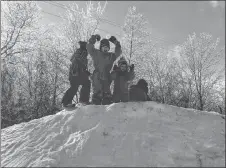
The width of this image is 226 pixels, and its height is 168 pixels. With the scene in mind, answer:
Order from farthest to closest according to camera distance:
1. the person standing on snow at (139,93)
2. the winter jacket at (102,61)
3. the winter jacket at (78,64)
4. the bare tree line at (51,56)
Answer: the bare tree line at (51,56)
the winter jacket at (102,61)
the winter jacket at (78,64)
the person standing on snow at (139,93)

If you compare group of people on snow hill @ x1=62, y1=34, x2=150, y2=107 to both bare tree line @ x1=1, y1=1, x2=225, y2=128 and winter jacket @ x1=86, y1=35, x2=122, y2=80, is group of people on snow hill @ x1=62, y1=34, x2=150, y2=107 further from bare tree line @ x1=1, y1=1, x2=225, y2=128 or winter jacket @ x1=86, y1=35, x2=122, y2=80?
bare tree line @ x1=1, y1=1, x2=225, y2=128

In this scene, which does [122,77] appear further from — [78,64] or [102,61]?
[78,64]

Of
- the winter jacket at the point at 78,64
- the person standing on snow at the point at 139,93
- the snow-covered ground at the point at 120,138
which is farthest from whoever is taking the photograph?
the winter jacket at the point at 78,64

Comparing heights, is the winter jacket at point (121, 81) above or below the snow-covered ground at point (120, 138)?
above

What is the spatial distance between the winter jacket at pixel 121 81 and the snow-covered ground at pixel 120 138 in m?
1.10

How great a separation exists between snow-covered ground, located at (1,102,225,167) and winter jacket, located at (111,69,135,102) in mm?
1096

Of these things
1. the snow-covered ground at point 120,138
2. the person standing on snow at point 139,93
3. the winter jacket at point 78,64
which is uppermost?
the winter jacket at point 78,64

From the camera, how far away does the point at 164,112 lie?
430 cm

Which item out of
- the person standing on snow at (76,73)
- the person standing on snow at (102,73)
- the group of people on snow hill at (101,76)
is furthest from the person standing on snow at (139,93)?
the person standing on snow at (76,73)

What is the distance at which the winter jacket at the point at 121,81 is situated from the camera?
575 centimetres

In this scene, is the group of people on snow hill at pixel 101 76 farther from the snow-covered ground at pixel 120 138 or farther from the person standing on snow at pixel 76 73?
the snow-covered ground at pixel 120 138

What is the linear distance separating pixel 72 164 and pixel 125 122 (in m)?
1.23

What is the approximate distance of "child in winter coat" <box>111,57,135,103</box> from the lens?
226 inches

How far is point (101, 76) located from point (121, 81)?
509mm
